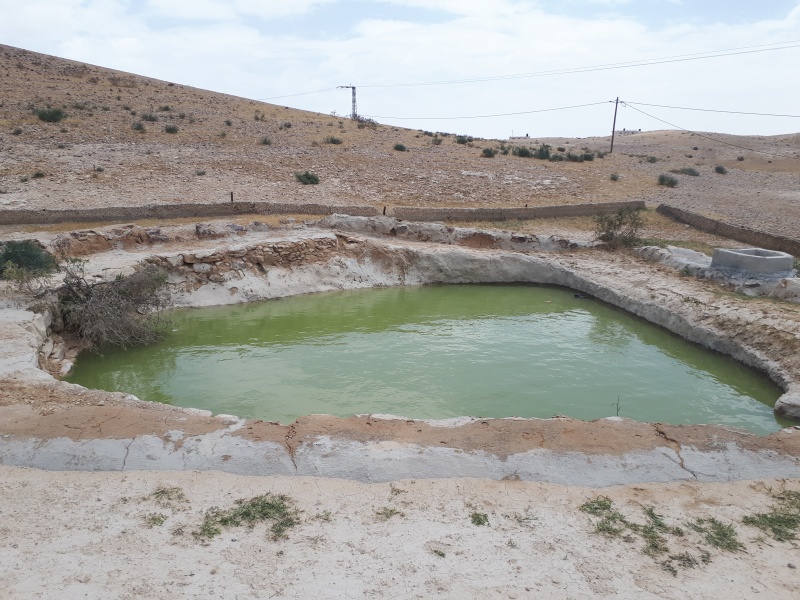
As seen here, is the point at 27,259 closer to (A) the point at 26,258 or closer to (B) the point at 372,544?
(A) the point at 26,258

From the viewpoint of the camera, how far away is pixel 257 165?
21438 millimetres

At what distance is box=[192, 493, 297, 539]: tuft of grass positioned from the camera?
456 centimetres

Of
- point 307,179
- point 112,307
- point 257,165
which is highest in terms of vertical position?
point 257,165

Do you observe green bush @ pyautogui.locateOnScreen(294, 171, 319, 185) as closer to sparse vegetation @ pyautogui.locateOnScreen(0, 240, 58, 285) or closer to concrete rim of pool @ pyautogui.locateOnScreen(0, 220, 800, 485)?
sparse vegetation @ pyautogui.locateOnScreen(0, 240, 58, 285)

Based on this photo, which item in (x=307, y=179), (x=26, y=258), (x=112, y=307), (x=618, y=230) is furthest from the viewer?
(x=307, y=179)

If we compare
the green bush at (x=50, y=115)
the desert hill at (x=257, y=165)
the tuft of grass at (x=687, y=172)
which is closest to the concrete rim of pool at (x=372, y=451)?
the desert hill at (x=257, y=165)

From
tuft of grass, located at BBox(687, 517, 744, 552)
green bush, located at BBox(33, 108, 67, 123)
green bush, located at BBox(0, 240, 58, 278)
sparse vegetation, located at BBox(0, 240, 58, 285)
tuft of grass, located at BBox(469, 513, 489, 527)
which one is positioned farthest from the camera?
green bush, located at BBox(33, 108, 67, 123)

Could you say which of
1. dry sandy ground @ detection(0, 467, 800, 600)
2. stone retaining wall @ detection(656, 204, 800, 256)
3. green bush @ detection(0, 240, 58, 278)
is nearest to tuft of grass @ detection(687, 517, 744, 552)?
dry sandy ground @ detection(0, 467, 800, 600)

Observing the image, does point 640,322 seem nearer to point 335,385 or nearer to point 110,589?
point 335,385

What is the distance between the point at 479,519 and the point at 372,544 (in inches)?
37.6

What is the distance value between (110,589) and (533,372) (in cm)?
696

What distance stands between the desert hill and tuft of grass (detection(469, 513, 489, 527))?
1481cm

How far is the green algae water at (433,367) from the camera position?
820 cm

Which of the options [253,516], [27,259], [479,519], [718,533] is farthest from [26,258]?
[718,533]
